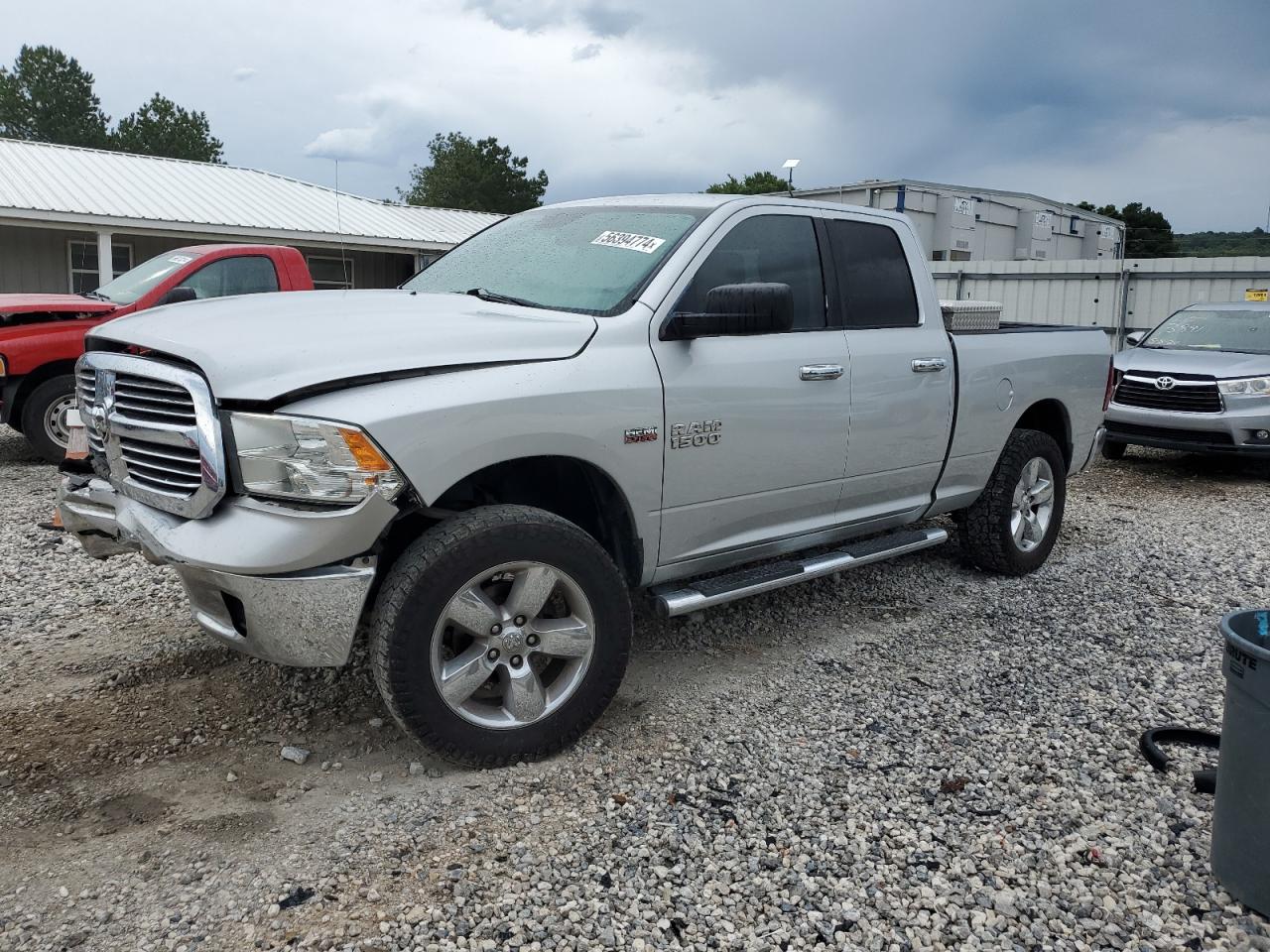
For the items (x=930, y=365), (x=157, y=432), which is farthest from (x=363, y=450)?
(x=930, y=365)

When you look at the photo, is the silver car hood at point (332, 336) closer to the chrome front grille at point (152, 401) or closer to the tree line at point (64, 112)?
the chrome front grille at point (152, 401)

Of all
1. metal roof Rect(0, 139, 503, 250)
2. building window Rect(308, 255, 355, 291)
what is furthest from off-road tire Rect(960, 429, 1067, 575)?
building window Rect(308, 255, 355, 291)

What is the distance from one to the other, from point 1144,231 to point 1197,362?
59.2 m

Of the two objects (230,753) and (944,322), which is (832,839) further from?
(944,322)

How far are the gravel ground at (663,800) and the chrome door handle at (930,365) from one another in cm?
129

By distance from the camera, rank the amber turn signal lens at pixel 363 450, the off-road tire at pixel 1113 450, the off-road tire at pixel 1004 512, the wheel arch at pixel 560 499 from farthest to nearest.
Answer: the off-road tire at pixel 1113 450 < the off-road tire at pixel 1004 512 < the wheel arch at pixel 560 499 < the amber turn signal lens at pixel 363 450

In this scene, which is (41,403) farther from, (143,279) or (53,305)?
(143,279)

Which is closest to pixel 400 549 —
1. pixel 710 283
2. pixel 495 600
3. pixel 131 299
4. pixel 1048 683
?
pixel 495 600

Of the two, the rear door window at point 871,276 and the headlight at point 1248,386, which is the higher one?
the rear door window at point 871,276

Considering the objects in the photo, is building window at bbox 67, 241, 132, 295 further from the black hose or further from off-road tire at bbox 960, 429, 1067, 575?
the black hose

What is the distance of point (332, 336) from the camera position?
3221mm

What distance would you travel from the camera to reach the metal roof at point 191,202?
16516 millimetres

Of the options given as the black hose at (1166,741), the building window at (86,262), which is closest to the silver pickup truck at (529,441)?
the black hose at (1166,741)

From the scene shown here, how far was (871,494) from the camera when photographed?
15.5 feet
